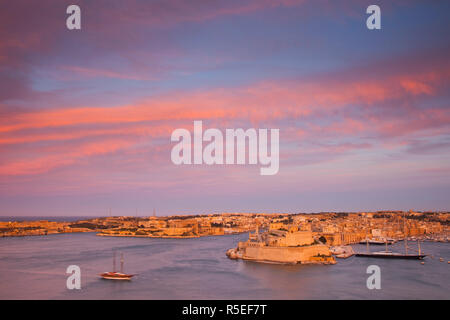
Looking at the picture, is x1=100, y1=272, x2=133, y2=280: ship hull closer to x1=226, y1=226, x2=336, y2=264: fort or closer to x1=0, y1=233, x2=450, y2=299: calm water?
x1=0, y1=233, x2=450, y2=299: calm water

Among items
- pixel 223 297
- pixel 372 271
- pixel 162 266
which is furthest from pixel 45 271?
pixel 372 271

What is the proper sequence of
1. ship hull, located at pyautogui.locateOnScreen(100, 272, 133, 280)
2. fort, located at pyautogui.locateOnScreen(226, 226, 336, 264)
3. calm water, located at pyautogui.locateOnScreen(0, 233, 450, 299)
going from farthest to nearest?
fort, located at pyautogui.locateOnScreen(226, 226, 336, 264) → ship hull, located at pyautogui.locateOnScreen(100, 272, 133, 280) → calm water, located at pyautogui.locateOnScreen(0, 233, 450, 299)

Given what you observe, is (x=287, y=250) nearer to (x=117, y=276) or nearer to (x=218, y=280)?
(x=218, y=280)

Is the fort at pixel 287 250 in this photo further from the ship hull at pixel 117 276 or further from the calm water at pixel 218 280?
the ship hull at pixel 117 276

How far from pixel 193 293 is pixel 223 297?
4.59ft

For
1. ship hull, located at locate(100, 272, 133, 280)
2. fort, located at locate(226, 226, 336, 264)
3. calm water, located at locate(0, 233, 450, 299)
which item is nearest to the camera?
calm water, located at locate(0, 233, 450, 299)

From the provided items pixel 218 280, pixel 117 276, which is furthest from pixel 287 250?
pixel 117 276

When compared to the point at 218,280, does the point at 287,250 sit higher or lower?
higher

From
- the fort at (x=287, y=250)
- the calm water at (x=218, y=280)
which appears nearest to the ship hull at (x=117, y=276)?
the calm water at (x=218, y=280)

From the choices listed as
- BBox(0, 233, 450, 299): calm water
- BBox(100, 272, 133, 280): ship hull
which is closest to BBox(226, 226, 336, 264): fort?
BBox(0, 233, 450, 299): calm water

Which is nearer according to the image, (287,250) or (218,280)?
(218,280)
